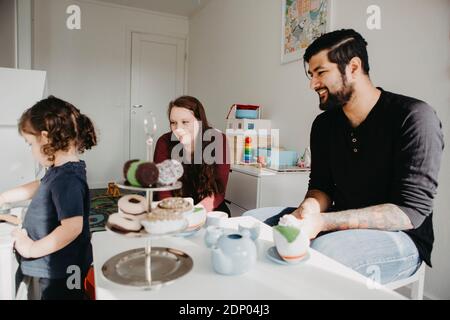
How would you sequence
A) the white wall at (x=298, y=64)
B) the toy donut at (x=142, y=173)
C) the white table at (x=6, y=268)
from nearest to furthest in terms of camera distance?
the toy donut at (x=142, y=173), the white table at (x=6, y=268), the white wall at (x=298, y=64)

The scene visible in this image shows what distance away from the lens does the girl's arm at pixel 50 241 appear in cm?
98

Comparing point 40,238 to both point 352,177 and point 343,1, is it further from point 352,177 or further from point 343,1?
point 343,1

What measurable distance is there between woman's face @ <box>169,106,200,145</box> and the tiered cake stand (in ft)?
3.00

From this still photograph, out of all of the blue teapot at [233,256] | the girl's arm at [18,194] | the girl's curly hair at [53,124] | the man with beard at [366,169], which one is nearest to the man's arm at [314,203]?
the man with beard at [366,169]

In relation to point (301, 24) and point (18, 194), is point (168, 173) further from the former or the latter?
point (301, 24)

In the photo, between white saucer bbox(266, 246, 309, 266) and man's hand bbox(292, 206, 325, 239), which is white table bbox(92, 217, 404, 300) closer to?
white saucer bbox(266, 246, 309, 266)

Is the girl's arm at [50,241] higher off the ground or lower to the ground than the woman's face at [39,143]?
lower

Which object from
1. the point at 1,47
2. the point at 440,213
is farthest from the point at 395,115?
the point at 1,47

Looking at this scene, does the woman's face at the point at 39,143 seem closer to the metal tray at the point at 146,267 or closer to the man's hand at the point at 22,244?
the man's hand at the point at 22,244

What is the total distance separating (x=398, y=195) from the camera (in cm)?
110

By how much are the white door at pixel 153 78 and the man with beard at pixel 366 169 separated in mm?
3731

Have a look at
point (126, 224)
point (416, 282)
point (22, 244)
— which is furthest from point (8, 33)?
point (416, 282)

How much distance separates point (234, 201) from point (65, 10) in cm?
377

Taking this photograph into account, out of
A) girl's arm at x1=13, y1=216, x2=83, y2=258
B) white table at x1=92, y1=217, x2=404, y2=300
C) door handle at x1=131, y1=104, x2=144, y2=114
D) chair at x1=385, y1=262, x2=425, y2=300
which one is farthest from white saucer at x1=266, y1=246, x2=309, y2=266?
door handle at x1=131, y1=104, x2=144, y2=114
